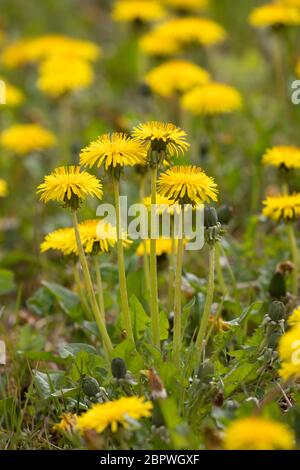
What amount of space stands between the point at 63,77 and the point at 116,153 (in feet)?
7.55

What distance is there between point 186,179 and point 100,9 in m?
5.60

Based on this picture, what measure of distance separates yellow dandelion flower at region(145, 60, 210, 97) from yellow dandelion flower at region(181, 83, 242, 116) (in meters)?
0.29

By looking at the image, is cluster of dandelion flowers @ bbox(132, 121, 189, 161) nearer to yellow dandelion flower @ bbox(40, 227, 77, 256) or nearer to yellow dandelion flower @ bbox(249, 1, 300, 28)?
yellow dandelion flower @ bbox(40, 227, 77, 256)

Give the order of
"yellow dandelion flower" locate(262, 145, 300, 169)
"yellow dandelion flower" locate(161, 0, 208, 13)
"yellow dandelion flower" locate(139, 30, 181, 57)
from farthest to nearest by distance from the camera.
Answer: "yellow dandelion flower" locate(161, 0, 208, 13) < "yellow dandelion flower" locate(139, 30, 181, 57) < "yellow dandelion flower" locate(262, 145, 300, 169)

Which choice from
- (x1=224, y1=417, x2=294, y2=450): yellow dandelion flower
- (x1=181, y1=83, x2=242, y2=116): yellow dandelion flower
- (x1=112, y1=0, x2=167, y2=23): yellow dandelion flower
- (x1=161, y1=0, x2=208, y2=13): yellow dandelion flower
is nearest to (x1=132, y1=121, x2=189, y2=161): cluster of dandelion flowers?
(x1=224, y1=417, x2=294, y2=450): yellow dandelion flower

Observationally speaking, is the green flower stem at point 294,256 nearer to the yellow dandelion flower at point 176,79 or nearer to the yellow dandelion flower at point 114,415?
the yellow dandelion flower at point 114,415

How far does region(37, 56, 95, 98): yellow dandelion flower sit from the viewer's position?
4.13 meters

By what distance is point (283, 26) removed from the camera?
403cm

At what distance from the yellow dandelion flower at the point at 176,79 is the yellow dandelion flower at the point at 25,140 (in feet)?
1.86

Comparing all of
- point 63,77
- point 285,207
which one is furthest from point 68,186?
point 63,77

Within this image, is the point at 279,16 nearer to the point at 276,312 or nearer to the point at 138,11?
the point at 138,11

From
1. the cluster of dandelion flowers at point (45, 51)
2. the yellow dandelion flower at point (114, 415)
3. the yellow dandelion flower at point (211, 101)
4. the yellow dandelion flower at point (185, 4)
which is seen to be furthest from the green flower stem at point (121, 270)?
the yellow dandelion flower at point (185, 4)

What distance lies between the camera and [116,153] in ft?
6.46

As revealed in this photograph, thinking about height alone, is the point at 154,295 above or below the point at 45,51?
below
